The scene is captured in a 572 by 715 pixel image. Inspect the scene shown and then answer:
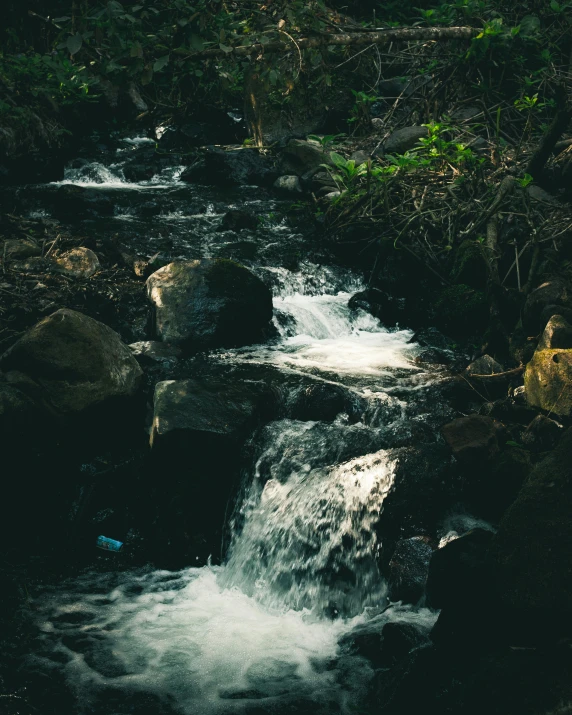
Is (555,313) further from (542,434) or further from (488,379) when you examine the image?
(542,434)

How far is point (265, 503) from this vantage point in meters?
4.80

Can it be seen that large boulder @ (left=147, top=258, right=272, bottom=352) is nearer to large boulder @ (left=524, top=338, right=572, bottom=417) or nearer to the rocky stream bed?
the rocky stream bed

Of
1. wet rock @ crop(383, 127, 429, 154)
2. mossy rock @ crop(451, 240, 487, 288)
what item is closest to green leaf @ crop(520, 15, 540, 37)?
wet rock @ crop(383, 127, 429, 154)

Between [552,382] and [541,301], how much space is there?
123cm

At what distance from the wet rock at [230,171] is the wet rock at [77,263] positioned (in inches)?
182

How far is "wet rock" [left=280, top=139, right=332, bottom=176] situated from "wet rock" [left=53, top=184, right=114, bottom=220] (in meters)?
3.18

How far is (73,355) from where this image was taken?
493cm

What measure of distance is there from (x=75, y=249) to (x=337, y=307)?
10.2ft

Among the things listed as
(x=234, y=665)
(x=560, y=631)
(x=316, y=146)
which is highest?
(x=316, y=146)

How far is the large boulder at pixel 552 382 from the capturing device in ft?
16.0

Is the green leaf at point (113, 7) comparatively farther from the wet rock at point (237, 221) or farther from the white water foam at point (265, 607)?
the wet rock at point (237, 221)

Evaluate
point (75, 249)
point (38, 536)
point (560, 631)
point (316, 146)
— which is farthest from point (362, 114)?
point (560, 631)

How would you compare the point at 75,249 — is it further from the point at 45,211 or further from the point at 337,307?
the point at 337,307

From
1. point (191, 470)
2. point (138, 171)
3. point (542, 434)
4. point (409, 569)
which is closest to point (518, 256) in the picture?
point (542, 434)
